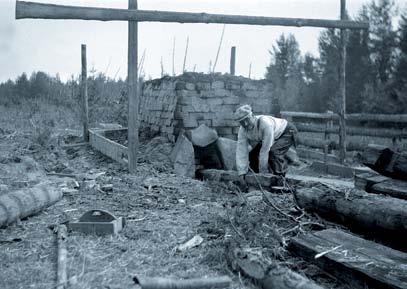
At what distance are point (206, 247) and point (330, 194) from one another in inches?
57.9

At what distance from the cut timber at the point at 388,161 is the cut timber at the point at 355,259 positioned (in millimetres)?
1606

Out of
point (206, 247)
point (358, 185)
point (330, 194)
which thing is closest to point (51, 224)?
point (206, 247)

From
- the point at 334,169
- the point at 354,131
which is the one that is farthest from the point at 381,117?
the point at 334,169

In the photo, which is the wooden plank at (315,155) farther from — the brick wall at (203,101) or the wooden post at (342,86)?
the brick wall at (203,101)

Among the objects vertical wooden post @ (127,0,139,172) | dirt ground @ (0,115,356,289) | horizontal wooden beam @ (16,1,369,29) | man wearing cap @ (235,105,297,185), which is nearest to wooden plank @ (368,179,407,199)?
dirt ground @ (0,115,356,289)

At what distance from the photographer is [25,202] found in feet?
14.8

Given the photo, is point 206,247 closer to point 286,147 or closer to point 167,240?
point 167,240

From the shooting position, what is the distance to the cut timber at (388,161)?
4.93 m

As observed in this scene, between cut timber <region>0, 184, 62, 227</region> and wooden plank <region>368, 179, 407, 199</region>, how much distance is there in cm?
377

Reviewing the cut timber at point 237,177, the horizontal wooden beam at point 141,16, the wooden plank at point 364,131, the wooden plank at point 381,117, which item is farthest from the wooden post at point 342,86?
the cut timber at point 237,177

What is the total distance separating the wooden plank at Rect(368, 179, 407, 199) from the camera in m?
4.67

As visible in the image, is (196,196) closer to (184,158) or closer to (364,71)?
(184,158)

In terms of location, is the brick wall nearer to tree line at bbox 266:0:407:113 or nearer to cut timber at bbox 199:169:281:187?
cut timber at bbox 199:169:281:187

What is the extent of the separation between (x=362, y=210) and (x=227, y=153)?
4162 mm
